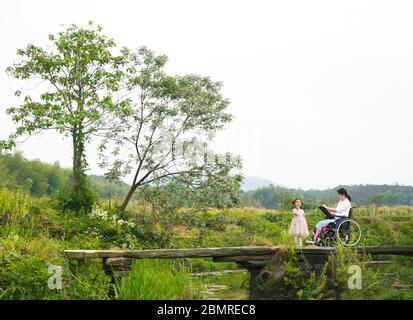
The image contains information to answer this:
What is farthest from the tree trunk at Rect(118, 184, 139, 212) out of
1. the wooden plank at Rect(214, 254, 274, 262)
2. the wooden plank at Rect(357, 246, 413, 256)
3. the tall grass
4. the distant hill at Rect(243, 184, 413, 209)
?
the tall grass

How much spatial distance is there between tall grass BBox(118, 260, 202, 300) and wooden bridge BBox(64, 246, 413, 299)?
231 mm

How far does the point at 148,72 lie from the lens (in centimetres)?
1634

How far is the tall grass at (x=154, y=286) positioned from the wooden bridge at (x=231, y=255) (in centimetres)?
23

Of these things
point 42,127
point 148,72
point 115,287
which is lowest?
point 115,287

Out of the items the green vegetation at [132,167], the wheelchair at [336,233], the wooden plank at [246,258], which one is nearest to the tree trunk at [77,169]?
the green vegetation at [132,167]

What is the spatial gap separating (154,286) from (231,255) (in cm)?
224

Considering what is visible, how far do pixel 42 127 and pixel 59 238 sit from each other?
3714mm

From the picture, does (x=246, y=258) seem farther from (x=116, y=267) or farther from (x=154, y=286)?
(x=154, y=286)

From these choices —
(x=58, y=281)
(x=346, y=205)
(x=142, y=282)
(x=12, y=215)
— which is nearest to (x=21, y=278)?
(x=58, y=281)

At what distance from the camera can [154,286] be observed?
756 cm

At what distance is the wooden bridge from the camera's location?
28.0ft

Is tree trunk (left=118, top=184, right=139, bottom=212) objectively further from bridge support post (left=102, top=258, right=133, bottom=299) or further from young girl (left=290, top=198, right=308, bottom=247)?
bridge support post (left=102, top=258, right=133, bottom=299)

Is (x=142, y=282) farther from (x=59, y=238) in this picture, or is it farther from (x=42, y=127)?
(x=42, y=127)

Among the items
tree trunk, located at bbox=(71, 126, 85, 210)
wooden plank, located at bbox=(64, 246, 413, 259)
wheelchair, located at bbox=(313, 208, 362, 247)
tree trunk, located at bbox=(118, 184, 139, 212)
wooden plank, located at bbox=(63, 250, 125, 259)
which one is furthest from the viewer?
tree trunk, located at bbox=(118, 184, 139, 212)
